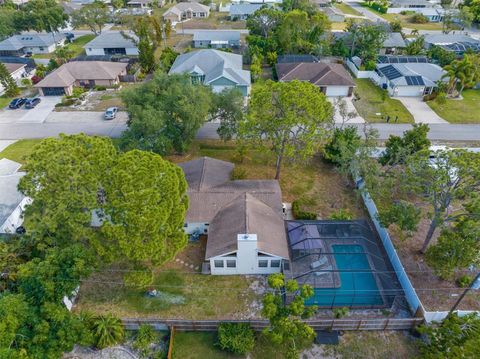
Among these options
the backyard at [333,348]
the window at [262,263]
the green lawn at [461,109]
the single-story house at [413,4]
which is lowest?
the backyard at [333,348]

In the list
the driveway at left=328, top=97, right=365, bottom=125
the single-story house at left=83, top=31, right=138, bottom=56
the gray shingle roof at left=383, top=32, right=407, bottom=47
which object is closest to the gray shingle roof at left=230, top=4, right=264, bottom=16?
the single-story house at left=83, top=31, right=138, bottom=56

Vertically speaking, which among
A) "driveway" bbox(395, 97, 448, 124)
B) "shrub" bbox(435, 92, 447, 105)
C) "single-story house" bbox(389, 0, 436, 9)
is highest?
"single-story house" bbox(389, 0, 436, 9)

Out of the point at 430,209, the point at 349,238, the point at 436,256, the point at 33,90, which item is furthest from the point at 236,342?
the point at 33,90

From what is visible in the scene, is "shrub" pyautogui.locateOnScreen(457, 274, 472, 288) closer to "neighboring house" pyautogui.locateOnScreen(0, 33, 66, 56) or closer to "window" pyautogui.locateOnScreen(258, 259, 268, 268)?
"window" pyautogui.locateOnScreen(258, 259, 268, 268)

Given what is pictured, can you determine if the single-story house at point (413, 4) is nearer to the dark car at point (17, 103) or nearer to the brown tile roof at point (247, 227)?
the brown tile roof at point (247, 227)

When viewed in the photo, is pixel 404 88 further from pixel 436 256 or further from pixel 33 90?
pixel 33 90

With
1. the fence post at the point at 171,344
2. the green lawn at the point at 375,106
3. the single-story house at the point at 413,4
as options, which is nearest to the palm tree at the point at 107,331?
the fence post at the point at 171,344

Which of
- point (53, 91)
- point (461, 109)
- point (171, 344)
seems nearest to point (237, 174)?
point (171, 344)
